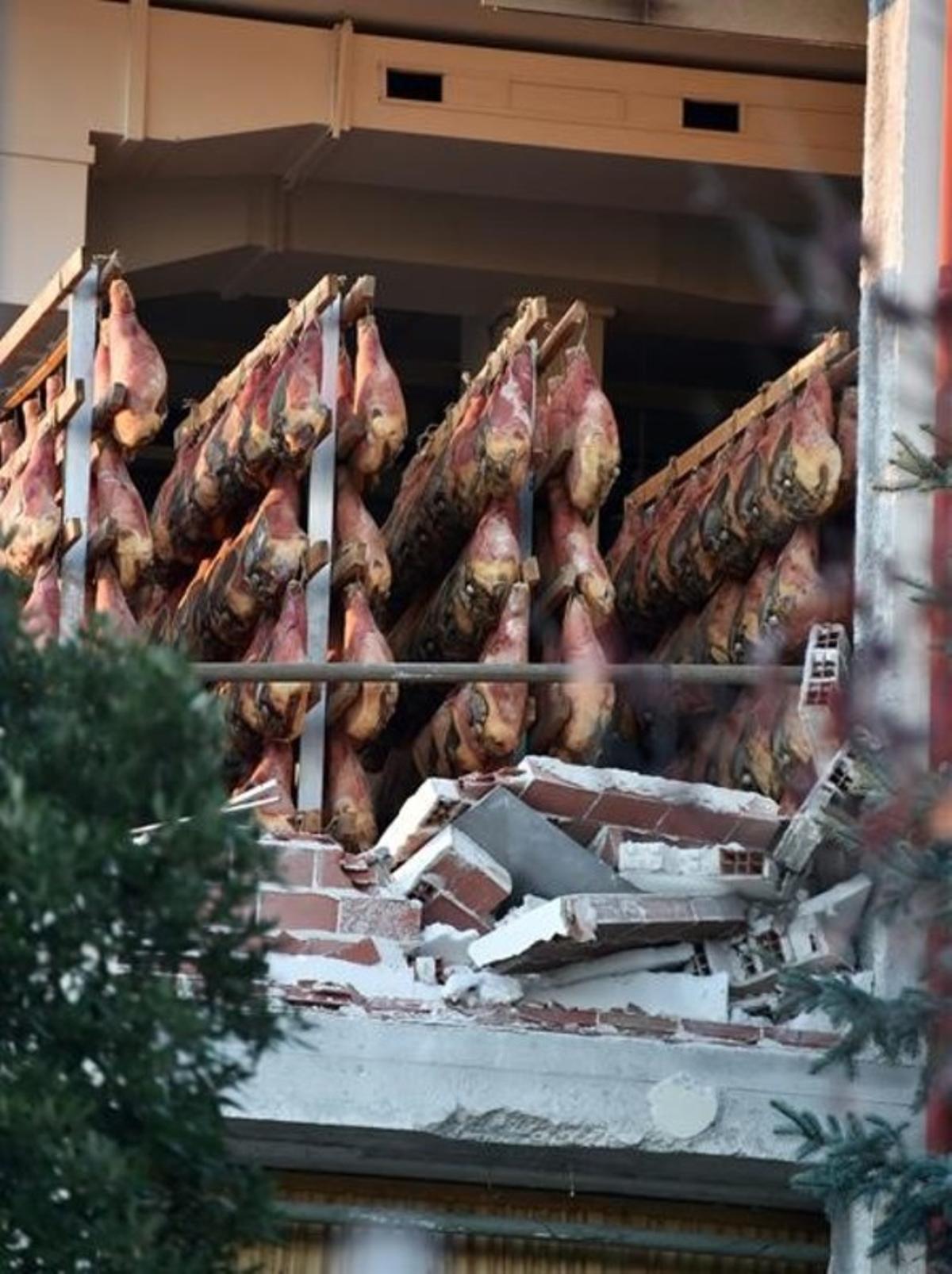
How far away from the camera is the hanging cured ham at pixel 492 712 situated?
43.6 ft

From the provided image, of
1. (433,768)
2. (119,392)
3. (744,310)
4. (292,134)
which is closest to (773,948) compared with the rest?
(433,768)

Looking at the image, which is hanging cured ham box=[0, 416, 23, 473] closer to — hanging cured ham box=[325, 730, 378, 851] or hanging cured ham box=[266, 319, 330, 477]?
hanging cured ham box=[266, 319, 330, 477]

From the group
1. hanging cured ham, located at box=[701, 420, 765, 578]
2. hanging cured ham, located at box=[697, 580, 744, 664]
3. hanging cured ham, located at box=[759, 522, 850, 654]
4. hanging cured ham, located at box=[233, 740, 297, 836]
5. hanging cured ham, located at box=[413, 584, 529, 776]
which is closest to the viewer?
hanging cured ham, located at box=[233, 740, 297, 836]

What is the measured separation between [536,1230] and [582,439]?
304 cm

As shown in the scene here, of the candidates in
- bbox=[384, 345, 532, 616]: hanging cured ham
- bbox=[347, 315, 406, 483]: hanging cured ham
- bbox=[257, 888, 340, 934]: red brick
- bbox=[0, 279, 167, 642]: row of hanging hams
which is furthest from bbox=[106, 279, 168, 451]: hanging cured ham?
bbox=[257, 888, 340, 934]: red brick

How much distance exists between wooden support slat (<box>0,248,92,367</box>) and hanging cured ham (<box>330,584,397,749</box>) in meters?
1.50

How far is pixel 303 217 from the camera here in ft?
58.9

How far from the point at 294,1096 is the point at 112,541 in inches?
115

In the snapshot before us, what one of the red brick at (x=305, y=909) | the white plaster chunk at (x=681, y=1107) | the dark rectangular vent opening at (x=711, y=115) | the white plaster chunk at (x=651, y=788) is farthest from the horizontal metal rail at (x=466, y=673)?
the dark rectangular vent opening at (x=711, y=115)

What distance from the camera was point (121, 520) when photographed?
13641mm

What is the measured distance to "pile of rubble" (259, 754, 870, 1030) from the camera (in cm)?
1154

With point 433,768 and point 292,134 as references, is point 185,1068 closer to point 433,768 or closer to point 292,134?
point 433,768

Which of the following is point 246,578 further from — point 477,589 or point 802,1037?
point 802,1037

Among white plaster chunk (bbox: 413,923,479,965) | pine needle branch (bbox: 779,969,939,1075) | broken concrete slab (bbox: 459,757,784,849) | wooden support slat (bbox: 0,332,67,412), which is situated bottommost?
pine needle branch (bbox: 779,969,939,1075)
